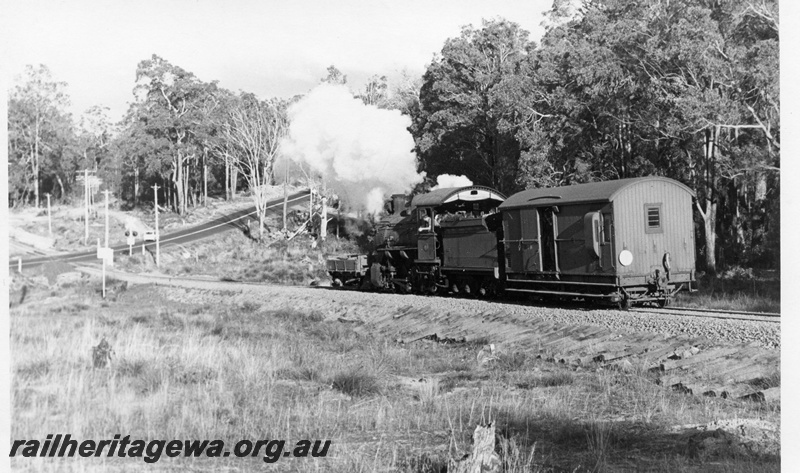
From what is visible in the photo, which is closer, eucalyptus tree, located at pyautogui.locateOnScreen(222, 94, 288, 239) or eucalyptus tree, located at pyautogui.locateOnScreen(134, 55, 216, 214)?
eucalyptus tree, located at pyautogui.locateOnScreen(134, 55, 216, 214)

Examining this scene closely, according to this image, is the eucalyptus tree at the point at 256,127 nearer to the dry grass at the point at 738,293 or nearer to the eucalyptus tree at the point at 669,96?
the eucalyptus tree at the point at 669,96

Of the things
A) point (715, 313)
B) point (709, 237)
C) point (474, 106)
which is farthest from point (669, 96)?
point (474, 106)

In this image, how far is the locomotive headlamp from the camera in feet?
53.6

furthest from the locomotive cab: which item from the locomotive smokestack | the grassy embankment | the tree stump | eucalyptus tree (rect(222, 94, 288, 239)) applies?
eucalyptus tree (rect(222, 94, 288, 239))

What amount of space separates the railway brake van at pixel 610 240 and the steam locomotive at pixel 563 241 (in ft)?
0.08

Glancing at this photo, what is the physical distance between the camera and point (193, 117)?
32719 mm

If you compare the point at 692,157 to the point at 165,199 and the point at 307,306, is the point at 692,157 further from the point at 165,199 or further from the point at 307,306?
the point at 165,199

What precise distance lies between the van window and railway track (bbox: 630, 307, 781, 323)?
76.7 inches

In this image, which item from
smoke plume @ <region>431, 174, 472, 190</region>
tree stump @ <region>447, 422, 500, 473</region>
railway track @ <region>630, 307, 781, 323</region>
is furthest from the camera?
smoke plume @ <region>431, 174, 472, 190</region>

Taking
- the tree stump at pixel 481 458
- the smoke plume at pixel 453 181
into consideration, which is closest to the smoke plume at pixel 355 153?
the smoke plume at pixel 453 181

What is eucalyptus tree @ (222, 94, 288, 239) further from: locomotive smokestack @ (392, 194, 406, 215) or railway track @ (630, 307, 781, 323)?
railway track @ (630, 307, 781, 323)

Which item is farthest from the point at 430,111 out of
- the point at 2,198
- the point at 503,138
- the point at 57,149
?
the point at 2,198

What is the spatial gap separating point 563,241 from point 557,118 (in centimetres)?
1223

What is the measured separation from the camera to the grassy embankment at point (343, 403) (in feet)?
25.0
